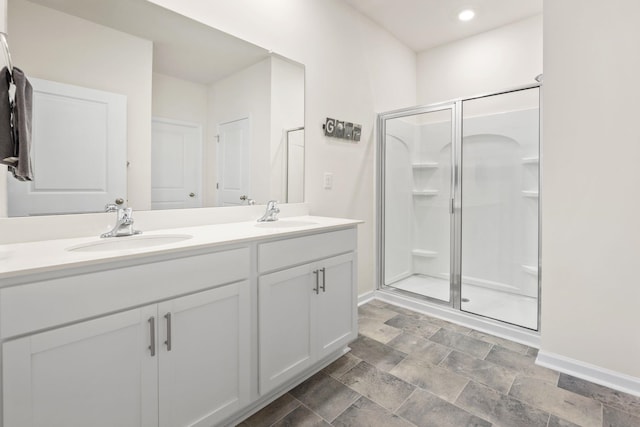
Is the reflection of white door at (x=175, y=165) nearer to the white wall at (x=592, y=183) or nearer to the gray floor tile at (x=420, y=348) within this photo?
the gray floor tile at (x=420, y=348)

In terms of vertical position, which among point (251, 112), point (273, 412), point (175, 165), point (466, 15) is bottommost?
point (273, 412)

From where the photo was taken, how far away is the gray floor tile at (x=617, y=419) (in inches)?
57.2

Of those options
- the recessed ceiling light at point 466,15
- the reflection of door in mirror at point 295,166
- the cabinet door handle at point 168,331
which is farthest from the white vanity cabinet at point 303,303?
the recessed ceiling light at point 466,15

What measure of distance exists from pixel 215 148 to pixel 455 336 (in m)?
2.09

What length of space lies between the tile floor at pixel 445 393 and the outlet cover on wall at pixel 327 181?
1.19 metres

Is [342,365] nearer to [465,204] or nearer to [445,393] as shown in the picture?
[445,393]

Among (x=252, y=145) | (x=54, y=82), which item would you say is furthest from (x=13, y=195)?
(x=252, y=145)

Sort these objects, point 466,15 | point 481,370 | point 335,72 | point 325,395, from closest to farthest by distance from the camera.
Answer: point 325,395 → point 481,370 → point 335,72 → point 466,15

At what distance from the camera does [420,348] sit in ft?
7.04

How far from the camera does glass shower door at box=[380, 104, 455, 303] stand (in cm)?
296

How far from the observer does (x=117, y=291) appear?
1.05m

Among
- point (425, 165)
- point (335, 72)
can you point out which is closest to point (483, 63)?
point (425, 165)

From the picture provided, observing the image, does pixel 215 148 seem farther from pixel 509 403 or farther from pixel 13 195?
pixel 509 403

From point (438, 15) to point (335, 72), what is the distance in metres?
1.18
